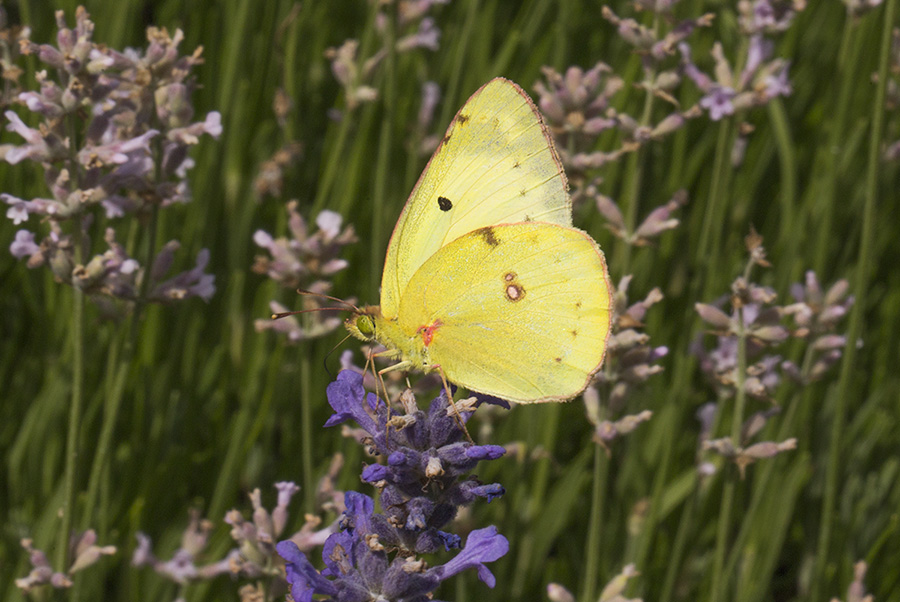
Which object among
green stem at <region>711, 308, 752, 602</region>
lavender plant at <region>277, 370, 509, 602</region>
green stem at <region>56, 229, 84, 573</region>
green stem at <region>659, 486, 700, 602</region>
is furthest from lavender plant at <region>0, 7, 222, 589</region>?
green stem at <region>659, 486, 700, 602</region>

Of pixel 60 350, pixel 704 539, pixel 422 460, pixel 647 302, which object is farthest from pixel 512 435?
pixel 422 460

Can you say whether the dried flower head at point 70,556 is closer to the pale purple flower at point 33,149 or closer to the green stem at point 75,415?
the green stem at point 75,415

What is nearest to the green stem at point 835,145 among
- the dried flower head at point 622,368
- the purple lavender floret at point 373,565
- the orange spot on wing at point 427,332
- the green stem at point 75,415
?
the dried flower head at point 622,368

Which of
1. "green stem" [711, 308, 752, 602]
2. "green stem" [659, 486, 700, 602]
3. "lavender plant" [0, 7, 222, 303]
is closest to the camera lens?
"lavender plant" [0, 7, 222, 303]

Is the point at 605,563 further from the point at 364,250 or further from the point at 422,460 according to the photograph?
the point at 422,460

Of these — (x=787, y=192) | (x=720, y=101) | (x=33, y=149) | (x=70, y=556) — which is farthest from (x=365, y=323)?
(x=787, y=192)

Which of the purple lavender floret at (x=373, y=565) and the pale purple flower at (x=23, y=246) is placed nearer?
the purple lavender floret at (x=373, y=565)

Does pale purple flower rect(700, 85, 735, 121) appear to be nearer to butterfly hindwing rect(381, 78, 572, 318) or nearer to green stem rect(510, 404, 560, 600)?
butterfly hindwing rect(381, 78, 572, 318)

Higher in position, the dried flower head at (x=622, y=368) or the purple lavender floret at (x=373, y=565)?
the dried flower head at (x=622, y=368)
